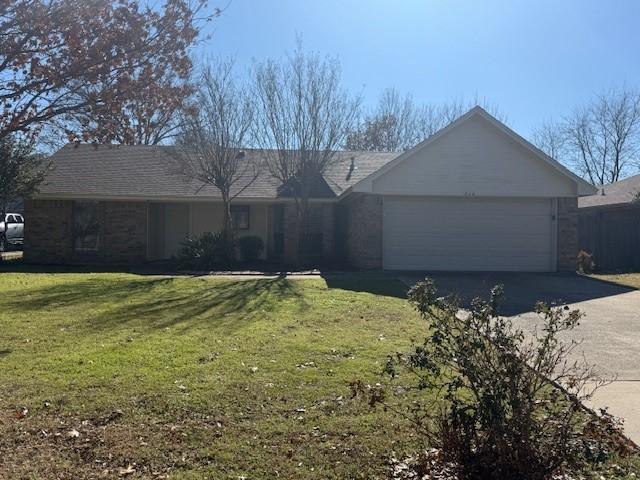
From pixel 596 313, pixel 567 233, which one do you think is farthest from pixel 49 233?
pixel 596 313

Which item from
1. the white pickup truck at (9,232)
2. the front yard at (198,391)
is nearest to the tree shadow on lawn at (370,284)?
the front yard at (198,391)

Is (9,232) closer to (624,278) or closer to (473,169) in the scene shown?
(473,169)

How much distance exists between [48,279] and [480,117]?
44.1 feet

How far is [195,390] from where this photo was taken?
549cm

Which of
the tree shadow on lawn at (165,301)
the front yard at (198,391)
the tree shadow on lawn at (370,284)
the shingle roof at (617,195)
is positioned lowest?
the front yard at (198,391)

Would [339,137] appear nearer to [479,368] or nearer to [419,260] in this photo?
[419,260]

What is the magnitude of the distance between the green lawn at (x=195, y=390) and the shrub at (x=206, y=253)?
786 centimetres

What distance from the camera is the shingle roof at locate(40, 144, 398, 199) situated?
21047 millimetres

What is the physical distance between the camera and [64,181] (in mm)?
21531

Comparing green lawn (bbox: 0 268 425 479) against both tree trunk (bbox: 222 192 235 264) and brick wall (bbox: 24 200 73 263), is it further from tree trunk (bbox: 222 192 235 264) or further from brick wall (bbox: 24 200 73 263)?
brick wall (bbox: 24 200 73 263)

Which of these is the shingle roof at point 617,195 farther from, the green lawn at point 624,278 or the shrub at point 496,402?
the shrub at point 496,402

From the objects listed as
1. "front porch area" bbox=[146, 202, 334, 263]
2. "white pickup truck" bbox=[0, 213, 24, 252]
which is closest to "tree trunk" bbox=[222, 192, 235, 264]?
"front porch area" bbox=[146, 202, 334, 263]

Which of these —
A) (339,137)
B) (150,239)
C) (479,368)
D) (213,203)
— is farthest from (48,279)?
(479,368)

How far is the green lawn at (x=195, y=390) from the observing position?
4051 millimetres
